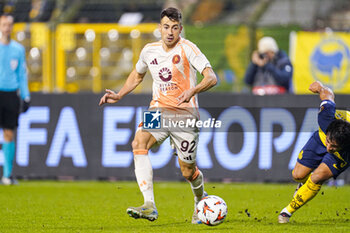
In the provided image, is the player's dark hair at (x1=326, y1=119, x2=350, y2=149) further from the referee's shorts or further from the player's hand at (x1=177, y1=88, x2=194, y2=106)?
the referee's shorts

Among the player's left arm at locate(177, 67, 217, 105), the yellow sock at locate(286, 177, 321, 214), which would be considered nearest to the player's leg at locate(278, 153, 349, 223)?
the yellow sock at locate(286, 177, 321, 214)

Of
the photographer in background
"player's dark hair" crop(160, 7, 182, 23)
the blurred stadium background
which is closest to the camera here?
"player's dark hair" crop(160, 7, 182, 23)

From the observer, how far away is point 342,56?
17.4 metres

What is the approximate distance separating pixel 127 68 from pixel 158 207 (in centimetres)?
992

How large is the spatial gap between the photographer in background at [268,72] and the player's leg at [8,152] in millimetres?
4582

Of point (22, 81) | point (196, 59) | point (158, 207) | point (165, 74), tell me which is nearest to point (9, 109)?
point (22, 81)

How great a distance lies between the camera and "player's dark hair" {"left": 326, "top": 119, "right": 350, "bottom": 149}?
753 centimetres

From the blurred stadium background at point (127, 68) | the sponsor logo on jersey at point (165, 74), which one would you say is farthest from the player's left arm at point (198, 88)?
the blurred stadium background at point (127, 68)

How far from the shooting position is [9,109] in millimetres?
12641

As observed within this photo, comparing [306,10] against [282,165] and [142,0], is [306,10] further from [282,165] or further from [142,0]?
[282,165]

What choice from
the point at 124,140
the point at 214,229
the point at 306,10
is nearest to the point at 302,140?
the point at 124,140

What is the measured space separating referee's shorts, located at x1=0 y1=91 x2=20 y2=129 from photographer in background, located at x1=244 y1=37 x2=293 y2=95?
14.4ft

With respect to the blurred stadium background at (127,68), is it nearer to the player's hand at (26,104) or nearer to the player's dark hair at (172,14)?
the player's hand at (26,104)

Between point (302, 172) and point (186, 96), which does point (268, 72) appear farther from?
point (186, 96)
